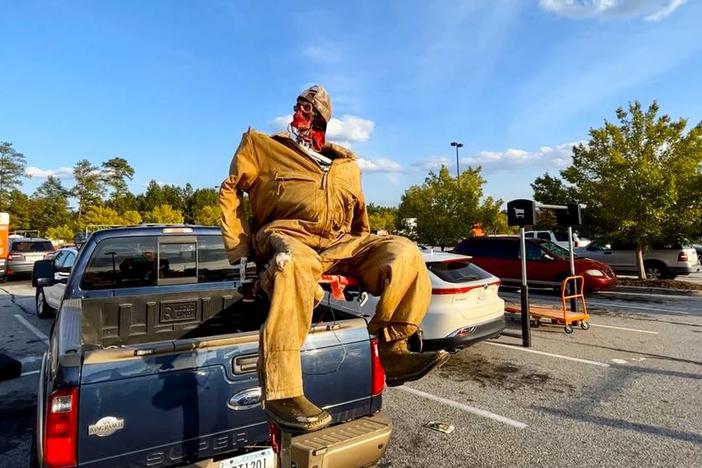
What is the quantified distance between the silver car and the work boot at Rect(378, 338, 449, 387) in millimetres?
21228

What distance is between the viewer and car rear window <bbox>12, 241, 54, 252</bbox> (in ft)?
64.4

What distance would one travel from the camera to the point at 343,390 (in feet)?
8.75

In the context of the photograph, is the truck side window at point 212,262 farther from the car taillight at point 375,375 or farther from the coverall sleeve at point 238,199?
the coverall sleeve at point 238,199

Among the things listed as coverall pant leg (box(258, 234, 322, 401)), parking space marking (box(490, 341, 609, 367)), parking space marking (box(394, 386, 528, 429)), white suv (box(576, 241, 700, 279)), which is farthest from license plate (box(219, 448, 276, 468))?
white suv (box(576, 241, 700, 279))

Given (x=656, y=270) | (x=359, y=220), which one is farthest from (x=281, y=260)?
(x=656, y=270)

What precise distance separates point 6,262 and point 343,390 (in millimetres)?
21010

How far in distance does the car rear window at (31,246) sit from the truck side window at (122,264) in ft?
60.7

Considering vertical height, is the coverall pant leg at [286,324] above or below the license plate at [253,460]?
above

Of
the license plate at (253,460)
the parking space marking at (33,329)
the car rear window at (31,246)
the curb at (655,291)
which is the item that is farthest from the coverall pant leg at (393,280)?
the car rear window at (31,246)

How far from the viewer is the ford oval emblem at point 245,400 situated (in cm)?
227

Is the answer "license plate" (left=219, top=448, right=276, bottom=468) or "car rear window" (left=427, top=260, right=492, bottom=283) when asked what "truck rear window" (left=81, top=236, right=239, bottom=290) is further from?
"license plate" (left=219, top=448, right=276, bottom=468)

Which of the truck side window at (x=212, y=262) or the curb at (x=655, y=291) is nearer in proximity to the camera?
the truck side window at (x=212, y=262)

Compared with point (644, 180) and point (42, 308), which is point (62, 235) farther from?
point (644, 180)

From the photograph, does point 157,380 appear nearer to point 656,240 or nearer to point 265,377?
point 265,377
